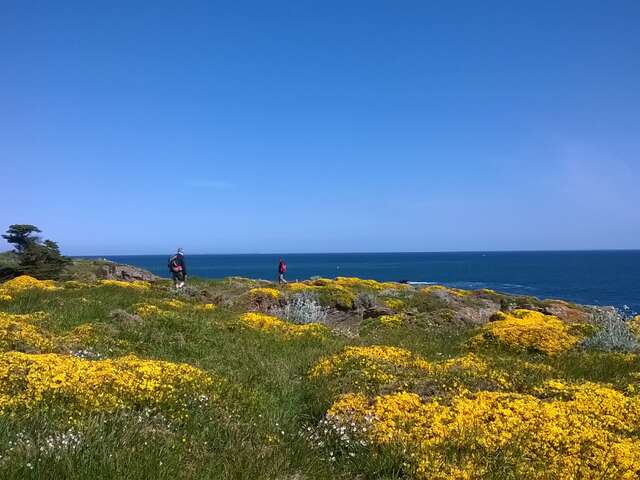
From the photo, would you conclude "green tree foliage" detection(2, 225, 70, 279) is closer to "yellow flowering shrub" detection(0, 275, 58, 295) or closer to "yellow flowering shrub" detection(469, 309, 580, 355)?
"yellow flowering shrub" detection(0, 275, 58, 295)

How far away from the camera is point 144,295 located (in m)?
22.8

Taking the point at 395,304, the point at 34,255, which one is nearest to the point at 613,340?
the point at 395,304

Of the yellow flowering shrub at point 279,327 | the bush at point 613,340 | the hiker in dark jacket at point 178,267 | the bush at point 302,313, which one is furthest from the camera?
the hiker in dark jacket at point 178,267

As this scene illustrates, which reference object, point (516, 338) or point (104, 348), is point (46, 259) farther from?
point (516, 338)

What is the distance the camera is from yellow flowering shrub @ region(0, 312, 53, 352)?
10.5 metres

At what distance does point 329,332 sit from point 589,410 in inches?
397

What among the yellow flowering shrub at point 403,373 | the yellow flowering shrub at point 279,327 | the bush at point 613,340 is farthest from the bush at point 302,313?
the bush at point 613,340

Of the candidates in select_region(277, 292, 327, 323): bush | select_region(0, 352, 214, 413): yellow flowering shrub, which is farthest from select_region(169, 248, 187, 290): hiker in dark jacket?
select_region(0, 352, 214, 413): yellow flowering shrub

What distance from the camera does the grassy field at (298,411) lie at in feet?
19.2

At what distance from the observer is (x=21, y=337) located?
10953 mm

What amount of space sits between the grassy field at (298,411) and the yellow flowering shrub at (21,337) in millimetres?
57

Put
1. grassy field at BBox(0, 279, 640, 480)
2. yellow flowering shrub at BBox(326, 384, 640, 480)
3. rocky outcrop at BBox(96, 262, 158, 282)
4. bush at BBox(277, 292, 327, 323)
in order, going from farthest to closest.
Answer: rocky outcrop at BBox(96, 262, 158, 282) → bush at BBox(277, 292, 327, 323) → yellow flowering shrub at BBox(326, 384, 640, 480) → grassy field at BBox(0, 279, 640, 480)

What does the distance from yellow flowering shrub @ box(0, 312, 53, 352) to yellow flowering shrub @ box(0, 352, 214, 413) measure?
6.15ft

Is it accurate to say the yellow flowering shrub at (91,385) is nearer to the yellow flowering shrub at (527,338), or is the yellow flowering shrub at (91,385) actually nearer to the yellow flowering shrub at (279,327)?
the yellow flowering shrub at (279,327)
